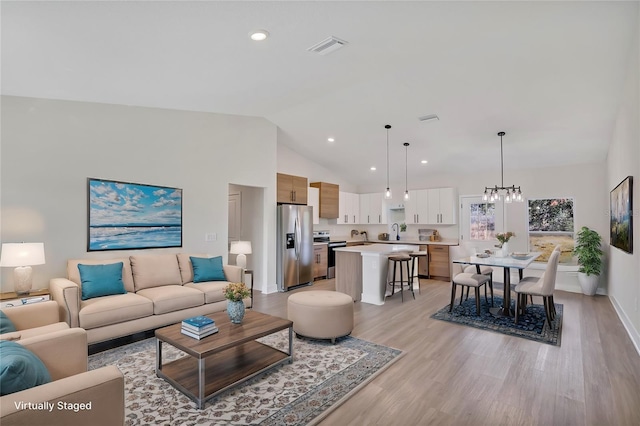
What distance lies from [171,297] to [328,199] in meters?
4.66

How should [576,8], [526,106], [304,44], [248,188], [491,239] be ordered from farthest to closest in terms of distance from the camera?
[491,239]
[248,188]
[526,106]
[304,44]
[576,8]

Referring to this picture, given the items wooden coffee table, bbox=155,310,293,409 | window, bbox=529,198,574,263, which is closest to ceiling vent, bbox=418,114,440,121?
window, bbox=529,198,574,263

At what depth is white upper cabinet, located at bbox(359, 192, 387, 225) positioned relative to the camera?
8594 millimetres

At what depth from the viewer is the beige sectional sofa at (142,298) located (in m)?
3.16

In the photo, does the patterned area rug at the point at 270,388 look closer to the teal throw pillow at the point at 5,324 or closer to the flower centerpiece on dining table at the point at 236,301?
the flower centerpiece on dining table at the point at 236,301

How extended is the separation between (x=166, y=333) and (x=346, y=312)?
5.92 ft

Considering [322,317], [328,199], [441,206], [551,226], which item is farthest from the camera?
[328,199]

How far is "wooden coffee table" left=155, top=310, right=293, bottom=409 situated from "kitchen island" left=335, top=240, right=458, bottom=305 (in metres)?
2.49

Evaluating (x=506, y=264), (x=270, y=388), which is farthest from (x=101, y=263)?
(x=506, y=264)

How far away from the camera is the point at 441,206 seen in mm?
7648

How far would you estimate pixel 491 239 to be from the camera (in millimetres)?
7164

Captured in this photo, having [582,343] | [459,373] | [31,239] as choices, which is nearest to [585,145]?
[582,343]

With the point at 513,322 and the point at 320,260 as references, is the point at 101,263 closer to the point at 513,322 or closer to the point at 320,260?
the point at 320,260

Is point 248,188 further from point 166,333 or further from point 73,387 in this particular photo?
point 73,387
